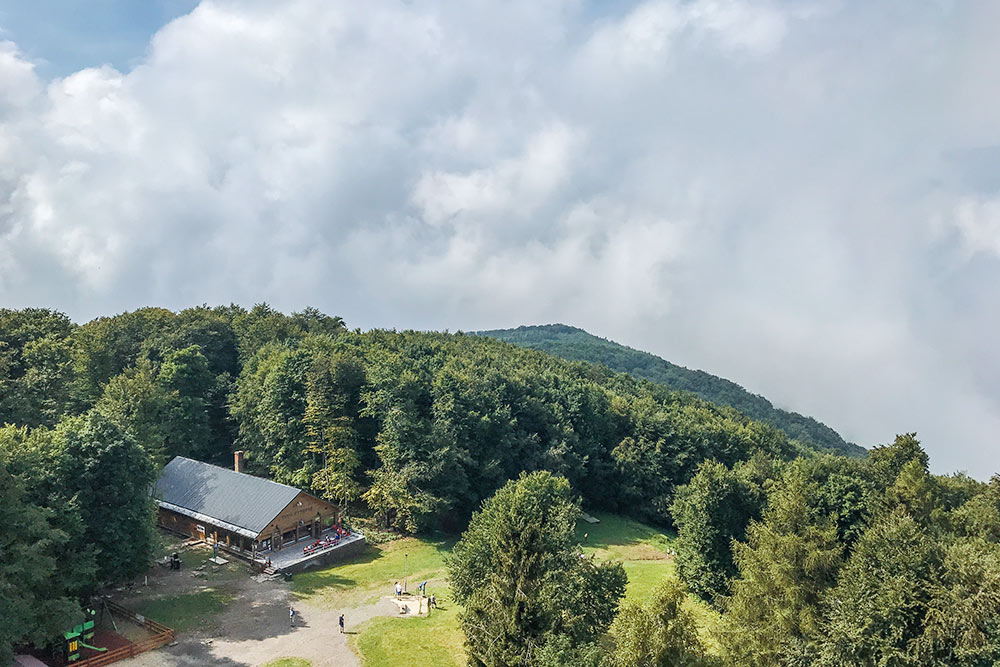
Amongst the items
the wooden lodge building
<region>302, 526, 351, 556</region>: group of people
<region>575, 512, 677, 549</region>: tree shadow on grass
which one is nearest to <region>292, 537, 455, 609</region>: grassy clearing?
<region>302, 526, 351, 556</region>: group of people

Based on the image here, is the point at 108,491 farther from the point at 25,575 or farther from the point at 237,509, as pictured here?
the point at 237,509

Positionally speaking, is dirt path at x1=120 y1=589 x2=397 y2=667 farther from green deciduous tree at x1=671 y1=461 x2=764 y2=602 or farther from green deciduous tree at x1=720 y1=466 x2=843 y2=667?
green deciduous tree at x1=671 y1=461 x2=764 y2=602

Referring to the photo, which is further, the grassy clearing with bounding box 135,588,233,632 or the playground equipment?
the grassy clearing with bounding box 135,588,233,632

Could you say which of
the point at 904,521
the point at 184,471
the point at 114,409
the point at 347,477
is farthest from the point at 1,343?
the point at 904,521

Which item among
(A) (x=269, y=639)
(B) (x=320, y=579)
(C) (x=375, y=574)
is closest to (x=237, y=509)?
(B) (x=320, y=579)

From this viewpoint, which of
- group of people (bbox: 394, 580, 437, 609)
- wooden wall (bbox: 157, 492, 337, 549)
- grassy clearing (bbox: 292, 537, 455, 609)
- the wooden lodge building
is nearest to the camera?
group of people (bbox: 394, 580, 437, 609)

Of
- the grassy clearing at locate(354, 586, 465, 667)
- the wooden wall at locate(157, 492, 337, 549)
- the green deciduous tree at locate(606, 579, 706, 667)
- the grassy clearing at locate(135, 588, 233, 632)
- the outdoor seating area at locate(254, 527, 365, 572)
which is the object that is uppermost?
the green deciduous tree at locate(606, 579, 706, 667)

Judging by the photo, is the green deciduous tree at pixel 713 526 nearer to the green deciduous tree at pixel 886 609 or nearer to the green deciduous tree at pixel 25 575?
the green deciduous tree at pixel 886 609
